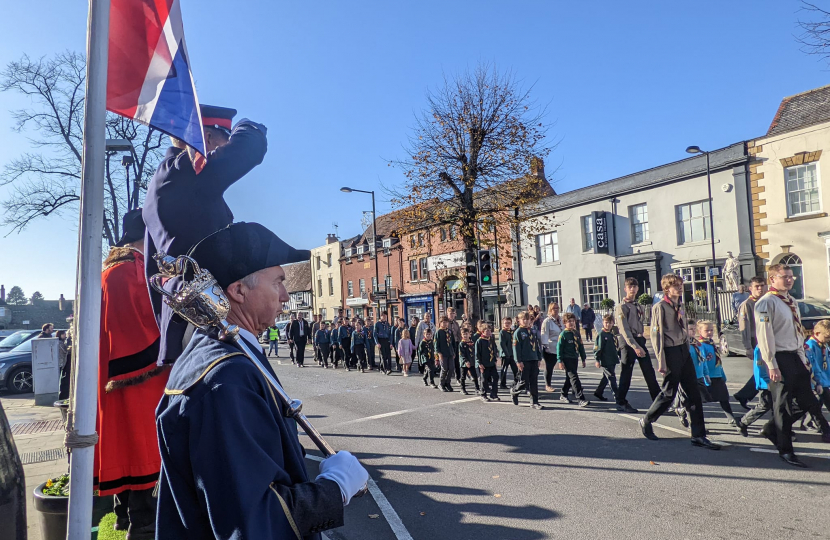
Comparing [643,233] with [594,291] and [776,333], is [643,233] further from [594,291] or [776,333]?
[776,333]

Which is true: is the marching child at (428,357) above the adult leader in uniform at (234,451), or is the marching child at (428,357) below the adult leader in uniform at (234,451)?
below

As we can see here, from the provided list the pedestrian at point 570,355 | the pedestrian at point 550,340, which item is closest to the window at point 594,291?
the pedestrian at point 550,340

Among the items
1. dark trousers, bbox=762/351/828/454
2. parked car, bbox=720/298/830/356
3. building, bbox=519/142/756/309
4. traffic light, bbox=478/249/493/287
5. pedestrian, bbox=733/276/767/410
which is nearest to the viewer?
dark trousers, bbox=762/351/828/454

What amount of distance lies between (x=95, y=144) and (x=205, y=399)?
1.44m

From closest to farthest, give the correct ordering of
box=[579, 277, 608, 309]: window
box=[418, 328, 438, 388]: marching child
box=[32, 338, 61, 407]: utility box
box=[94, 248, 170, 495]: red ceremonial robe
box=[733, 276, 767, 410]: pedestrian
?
box=[94, 248, 170, 495]: red ceremonial robe
box=[733, 276, 767, 410]: pedestrian
box=[32, 338, 61, 407]: utility box
box=[418, 328, 438, 388]: marching child
box=[579, 277, 608, 309]: window

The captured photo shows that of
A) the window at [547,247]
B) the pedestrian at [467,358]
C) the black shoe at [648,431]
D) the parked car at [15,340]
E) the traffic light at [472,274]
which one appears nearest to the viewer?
the black shoe at [648,431]

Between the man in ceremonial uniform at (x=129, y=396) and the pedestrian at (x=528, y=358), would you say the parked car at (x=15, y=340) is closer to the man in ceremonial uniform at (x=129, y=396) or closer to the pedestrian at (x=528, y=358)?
the pedestrian at (x=528, y=358)

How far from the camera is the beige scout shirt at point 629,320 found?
27.8 feet

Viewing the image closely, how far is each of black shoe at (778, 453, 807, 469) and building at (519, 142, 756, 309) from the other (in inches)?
643

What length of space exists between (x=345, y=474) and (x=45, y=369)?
45.1 ft

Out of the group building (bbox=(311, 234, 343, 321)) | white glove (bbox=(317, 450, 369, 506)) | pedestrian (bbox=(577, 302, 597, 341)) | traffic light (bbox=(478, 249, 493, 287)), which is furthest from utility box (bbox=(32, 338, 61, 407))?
building (bbox=(311, 234, 343, 321))

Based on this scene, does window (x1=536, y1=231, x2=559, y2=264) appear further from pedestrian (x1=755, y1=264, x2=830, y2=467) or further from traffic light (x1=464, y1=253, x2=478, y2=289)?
pedestrian (x1=755, y1=264, x2=830, y2=467)

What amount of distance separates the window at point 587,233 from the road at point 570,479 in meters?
20.0

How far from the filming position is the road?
445cm
